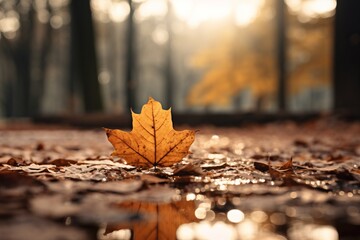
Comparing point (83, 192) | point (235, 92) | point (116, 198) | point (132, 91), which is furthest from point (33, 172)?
point (235, 92)

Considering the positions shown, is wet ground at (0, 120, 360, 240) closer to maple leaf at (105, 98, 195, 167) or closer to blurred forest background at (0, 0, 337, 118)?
maple leaf at (105, 98, 195, 167)

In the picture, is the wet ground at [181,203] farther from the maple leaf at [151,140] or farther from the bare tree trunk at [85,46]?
the bare tree trunk at [85,46]

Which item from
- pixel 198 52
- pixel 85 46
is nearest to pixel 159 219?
pixel 85 46

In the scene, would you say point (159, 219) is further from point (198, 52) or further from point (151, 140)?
point (198, 52)

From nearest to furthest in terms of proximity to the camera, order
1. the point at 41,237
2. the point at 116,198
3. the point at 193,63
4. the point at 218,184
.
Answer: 1. the point at 41,237
2. the point at 116,198
3. the point at 218,184
4. the point at 193,63

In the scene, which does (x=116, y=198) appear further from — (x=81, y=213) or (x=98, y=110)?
(x=98, y=110)

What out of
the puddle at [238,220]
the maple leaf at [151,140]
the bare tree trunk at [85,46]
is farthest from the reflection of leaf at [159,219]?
the bare tree trunk at [85,46]

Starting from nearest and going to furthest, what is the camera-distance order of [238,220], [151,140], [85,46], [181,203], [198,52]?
1. [238,220]
2. [181,203]
3. [151,140]
4. [85,46]
5. [198,52]
